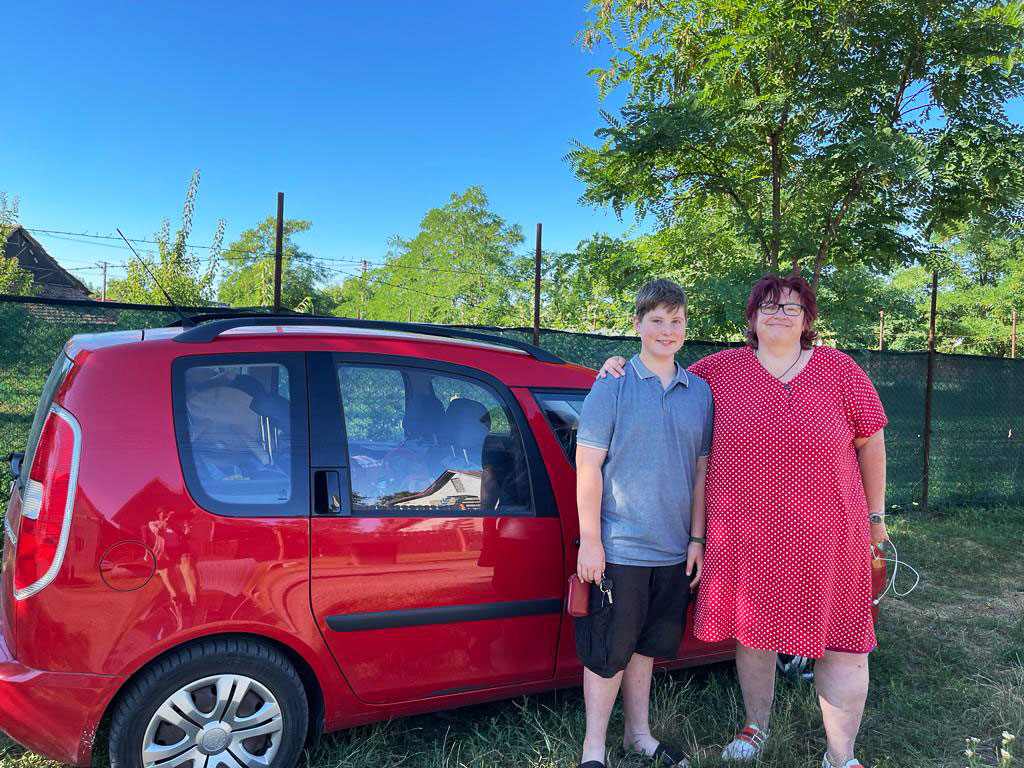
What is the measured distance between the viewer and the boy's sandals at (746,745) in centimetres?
261

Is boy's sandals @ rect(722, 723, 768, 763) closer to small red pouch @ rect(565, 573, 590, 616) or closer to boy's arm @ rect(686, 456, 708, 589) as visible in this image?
boy's arm @ rect(686, 456, 708, 589)

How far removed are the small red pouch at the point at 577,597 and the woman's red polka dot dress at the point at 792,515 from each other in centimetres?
46

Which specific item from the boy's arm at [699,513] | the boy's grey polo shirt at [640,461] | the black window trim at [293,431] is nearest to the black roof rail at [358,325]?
the black window trim at [293,431]

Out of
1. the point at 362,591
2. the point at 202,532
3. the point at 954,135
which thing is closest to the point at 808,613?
the point at 362,591

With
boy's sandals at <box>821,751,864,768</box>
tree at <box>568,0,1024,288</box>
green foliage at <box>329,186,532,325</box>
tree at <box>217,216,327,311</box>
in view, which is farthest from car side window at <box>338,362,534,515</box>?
tree at <box>217,216,327,311</box>

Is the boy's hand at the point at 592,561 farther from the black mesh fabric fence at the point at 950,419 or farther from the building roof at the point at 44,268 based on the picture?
the building roof at the point at 44,268

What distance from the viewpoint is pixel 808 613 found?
2373 millimetres

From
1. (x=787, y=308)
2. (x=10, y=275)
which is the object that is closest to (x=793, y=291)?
(x=787, y=308)

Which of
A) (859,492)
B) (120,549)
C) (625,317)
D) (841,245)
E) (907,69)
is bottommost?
(120,549)

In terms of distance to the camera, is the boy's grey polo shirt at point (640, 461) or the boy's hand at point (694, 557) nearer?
the boy's grey polo shirt at point (640, 461)

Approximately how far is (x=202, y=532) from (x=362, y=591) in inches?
21.3

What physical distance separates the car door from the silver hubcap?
280mm

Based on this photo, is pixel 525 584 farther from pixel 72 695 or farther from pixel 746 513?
pixel 72 695

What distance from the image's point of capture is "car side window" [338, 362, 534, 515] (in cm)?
243
